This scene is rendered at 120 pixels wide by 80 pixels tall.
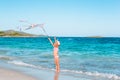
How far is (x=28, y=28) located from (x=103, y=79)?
7997mm

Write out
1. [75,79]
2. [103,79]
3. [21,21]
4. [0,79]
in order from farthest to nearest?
1. [103,79]
2. [75,79]
3. [0,79]
4. [21,21]

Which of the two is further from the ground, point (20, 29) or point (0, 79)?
point (20, 29)

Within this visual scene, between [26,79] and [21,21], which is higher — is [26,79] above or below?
below

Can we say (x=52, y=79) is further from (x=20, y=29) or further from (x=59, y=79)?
(x=20, y=29)

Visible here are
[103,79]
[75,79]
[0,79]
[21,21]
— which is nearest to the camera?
[21,21]

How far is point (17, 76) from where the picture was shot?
45.6 feet

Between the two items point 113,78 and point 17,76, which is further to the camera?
point 113,78

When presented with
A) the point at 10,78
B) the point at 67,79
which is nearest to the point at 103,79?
the point at 67,79

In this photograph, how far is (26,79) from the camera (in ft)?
42.8

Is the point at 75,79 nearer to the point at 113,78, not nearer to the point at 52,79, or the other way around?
the point at 52,79

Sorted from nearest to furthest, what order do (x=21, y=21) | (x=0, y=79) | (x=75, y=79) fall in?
1. (x=21, y=21)
2. (x=0, y=79)
3. (x=75, y=79)

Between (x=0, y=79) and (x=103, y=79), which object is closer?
(x=0, y=79)

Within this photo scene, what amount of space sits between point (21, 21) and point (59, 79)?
6.26 m

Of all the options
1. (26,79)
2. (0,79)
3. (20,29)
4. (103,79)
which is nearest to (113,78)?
(103,79)
